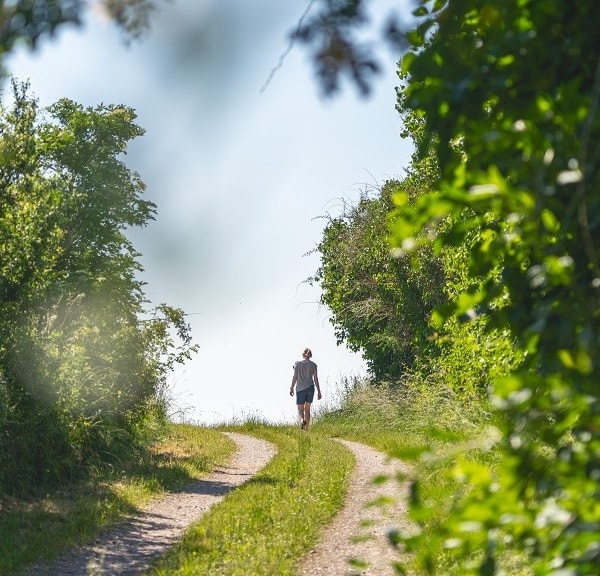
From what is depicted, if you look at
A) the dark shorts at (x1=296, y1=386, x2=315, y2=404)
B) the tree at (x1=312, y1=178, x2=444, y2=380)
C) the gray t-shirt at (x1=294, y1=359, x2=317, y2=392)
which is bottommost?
the dark shorts at (x1=296, y1=386, x2=315, y2=404)

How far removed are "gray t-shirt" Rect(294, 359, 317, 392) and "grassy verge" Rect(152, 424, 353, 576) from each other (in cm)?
1010

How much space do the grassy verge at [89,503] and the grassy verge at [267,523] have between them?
159cm

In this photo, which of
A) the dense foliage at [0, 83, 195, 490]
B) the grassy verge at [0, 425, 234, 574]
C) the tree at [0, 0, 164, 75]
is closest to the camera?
the tree at [0, 0, 164, 75]

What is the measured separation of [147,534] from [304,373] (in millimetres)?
14955

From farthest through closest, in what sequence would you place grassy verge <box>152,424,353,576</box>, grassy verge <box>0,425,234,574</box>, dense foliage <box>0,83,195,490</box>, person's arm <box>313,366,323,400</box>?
person's arm <box>313,366,323,400</box>, dense foliage <box>0,83,195,490</box>, grassy verge <box>0,425,234,574</box>, grassy verge <box>152,424,353,576</box>

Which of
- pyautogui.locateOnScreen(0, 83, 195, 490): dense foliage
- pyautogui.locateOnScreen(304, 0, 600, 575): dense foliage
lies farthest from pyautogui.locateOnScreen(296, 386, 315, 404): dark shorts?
pyautogui.locateOnScreen(304, 0, 600, 575): dense foliage

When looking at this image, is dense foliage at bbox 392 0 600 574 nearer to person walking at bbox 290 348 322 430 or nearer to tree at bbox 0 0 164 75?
tree at bbox 0 0 164 75

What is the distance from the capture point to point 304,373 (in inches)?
1040

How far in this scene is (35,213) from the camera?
1439 centimetres

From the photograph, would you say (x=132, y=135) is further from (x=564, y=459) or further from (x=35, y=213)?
(x=564, y=459)

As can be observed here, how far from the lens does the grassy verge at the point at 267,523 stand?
893 cm

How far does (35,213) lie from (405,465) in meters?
7.55

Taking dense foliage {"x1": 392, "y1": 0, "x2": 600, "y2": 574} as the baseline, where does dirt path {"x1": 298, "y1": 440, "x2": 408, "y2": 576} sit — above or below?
below

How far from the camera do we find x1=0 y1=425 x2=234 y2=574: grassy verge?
10992 millimetres
